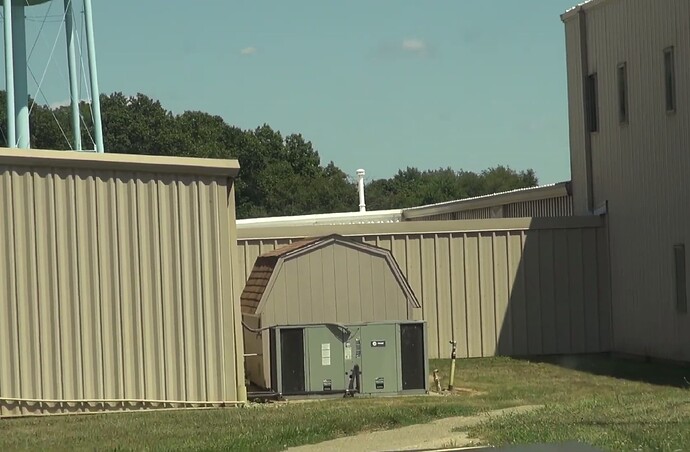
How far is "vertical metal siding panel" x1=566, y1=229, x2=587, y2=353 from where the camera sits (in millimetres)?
27500

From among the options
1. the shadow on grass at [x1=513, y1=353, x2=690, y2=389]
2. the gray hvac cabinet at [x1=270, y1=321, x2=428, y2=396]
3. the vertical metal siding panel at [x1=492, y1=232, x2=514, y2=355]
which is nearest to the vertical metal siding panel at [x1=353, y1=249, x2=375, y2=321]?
the gray hvac cabinet at [x1=270, y1=321, x2=428, y2=396]

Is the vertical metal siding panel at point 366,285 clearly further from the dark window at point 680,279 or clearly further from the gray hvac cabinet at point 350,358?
the dark window at point 680,279

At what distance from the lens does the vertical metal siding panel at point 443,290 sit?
88.8 ft

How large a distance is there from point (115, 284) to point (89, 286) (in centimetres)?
37

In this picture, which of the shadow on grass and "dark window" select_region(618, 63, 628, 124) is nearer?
the shadow on grass

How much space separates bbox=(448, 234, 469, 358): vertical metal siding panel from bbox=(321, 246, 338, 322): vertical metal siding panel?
21.0 feet

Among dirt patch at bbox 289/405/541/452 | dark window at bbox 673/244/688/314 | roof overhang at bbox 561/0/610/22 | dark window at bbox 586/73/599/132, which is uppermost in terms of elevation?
roof overhang at bbox 561/0/610/22

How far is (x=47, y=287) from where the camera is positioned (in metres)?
18.1

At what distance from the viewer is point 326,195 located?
88.8 metres

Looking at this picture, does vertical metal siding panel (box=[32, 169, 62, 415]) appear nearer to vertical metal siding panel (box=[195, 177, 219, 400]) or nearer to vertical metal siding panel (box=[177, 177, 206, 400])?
vertical metal siding panel (box=[177, 177, 206, 400])

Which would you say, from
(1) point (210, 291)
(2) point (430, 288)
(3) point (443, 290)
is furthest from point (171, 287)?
(3) point (443, 290)

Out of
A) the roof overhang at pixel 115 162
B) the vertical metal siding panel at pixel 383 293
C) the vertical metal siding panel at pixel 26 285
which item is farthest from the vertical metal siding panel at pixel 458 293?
the vertical metal siding panel at pixel 26 285

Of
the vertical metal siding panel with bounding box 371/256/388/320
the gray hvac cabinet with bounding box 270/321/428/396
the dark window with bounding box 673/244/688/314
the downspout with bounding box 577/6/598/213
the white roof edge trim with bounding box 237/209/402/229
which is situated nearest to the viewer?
the gray hvac cabinet with bounding box 270/321/428/396

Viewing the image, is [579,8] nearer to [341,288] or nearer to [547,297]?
[547,297]
